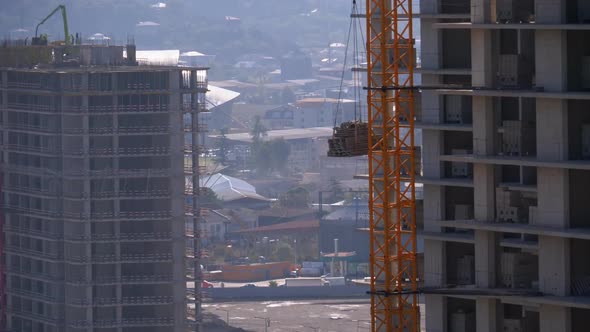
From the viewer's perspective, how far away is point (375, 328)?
64.3m

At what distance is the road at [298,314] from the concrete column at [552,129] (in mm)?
83765

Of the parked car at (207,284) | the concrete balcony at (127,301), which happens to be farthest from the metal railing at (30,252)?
the parked car at (207,284)

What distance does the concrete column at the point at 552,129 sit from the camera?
148 ft

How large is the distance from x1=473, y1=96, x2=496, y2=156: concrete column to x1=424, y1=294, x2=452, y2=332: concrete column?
500cm

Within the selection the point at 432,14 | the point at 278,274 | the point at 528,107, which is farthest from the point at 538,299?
the point at 278,274

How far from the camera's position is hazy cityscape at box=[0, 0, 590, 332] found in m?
45.6

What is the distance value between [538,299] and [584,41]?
593 centimetres

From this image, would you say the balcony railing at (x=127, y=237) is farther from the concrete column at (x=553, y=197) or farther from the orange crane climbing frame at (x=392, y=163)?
the concrete column at (x=553, y=197)

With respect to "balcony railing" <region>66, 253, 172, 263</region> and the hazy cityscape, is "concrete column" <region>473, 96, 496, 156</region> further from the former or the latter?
"balcony railing" <region>66, 253, 172, 263</region>

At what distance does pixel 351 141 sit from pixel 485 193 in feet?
66.8

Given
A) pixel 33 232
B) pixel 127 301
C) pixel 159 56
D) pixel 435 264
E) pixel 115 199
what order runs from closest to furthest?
1. pixel 435 264
2. pixel 127 301
3. pixel 115 199
4. pixel 33 232
5. pixel 159 56

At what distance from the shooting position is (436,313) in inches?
2015

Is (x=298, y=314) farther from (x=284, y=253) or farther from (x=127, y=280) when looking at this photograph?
(x=284, y=253)

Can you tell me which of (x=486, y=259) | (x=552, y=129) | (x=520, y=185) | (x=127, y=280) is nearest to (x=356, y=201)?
(x=127, y=280)
